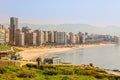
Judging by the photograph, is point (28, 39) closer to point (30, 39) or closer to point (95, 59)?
point (30, 39)

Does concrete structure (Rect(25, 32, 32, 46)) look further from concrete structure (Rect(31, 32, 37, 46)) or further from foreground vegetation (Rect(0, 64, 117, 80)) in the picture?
foreground vegetation (Rect(0, 64, 117, 80))

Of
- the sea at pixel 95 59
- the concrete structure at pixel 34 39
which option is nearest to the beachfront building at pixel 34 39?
the concrete structure at pixel 34 39

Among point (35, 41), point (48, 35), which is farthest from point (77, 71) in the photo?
point (48, 35)

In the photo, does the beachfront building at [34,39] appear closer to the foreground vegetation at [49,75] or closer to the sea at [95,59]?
the sea at [95,59]

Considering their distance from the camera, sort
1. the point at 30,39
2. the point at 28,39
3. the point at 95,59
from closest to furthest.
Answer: the point at 95,59 < the point at 30,39 < the point at 28,39

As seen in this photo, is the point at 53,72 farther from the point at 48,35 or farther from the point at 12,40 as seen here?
the point at 48,35

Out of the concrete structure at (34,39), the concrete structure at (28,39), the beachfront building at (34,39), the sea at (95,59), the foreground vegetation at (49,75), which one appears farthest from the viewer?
the concrete structure at (28,39)

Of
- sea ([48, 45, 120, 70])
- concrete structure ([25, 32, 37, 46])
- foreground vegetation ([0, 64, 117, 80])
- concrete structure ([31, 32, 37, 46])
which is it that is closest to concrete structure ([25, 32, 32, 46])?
concrete structure ([25, 32, 37, 46])

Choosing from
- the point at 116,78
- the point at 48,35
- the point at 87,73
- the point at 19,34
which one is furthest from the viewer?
the point at 48,35

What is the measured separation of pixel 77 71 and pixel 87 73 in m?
0.92

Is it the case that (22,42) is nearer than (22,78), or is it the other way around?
(22,78)

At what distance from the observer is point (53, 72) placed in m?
20.4

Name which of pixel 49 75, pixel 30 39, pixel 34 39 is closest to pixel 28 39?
pixel 30 39

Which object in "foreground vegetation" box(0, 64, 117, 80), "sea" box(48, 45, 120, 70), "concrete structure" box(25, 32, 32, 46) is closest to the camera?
"foreground vegetation" box(0, 64, 117, 80)
